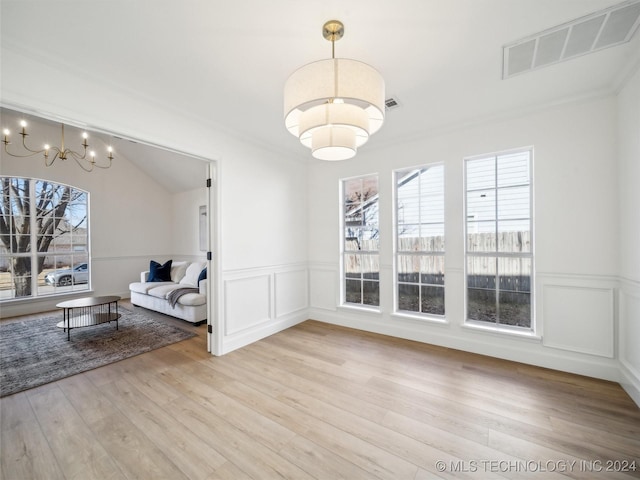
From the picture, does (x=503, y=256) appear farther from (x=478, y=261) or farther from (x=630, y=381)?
(x=630, y=381)

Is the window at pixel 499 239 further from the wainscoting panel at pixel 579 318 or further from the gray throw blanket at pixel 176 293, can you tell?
the gray throw blanket at pixel 176 293

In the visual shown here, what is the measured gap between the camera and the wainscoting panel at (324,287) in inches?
167

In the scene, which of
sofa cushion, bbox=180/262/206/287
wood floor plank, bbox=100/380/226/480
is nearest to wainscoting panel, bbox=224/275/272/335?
wood floor plank, bbox=100/380/226/480

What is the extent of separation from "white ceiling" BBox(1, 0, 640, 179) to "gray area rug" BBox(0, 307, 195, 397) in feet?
9.38

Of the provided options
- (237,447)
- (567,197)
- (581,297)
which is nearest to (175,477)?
(237,447)

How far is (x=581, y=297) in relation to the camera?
2609 mm

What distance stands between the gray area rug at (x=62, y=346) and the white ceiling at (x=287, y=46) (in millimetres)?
2859

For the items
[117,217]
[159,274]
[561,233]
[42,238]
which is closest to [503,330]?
[561,233]

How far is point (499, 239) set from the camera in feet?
10.0

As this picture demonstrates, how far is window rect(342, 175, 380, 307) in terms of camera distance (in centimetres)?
395

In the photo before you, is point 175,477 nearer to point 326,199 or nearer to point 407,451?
point 407,451

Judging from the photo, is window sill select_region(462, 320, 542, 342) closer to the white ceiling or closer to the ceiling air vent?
the white ceiling

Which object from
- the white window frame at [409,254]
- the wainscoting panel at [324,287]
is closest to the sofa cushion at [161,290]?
the wainscoting panel at [324,287]

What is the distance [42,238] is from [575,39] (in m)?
8.23
